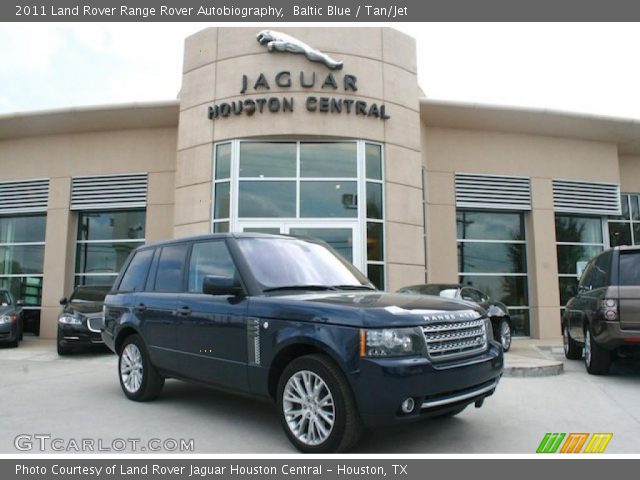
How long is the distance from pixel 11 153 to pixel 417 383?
17.6 meters

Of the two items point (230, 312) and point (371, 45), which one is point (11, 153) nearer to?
point (371, 45)

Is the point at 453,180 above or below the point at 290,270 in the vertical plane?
above

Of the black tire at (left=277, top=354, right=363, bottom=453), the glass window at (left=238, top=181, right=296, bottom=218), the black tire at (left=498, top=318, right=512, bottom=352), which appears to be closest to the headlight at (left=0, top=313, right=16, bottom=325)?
the glass window at (left=238, top=181, right=296, bottom=218)

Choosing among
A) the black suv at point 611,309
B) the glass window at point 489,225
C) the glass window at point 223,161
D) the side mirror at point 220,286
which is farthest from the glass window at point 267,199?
the side mirror at point 220,286

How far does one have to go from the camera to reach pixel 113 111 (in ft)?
49.5

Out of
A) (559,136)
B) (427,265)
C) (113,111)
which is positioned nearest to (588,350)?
(427,265)

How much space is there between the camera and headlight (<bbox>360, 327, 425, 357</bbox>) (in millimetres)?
3920

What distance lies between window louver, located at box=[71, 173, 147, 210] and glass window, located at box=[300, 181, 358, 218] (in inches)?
225

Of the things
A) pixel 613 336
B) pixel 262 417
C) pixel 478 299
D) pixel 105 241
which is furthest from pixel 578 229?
pixel 105 241

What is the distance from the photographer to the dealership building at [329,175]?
1329 cm

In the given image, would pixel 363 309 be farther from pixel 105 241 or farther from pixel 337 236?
pixel 105 241

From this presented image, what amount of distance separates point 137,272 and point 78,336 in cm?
535

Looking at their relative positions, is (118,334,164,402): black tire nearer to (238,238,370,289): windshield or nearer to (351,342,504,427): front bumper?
(238,238,370,289): windshield

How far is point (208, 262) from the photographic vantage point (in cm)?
555
